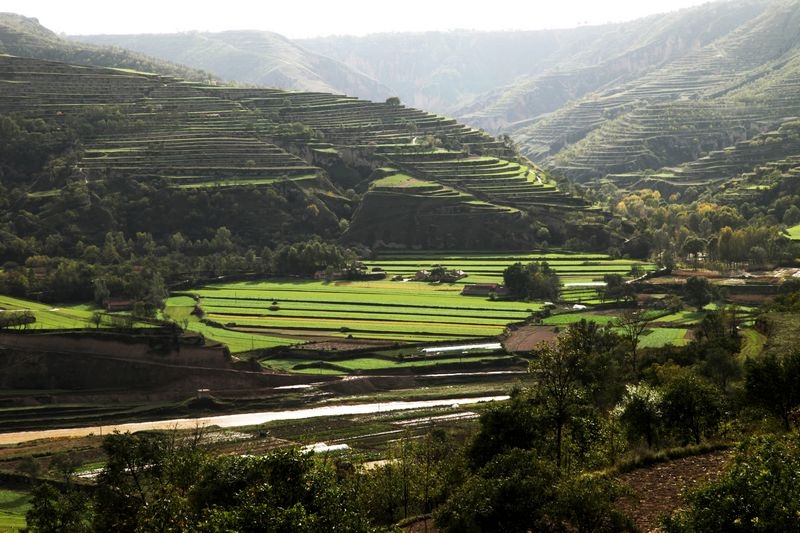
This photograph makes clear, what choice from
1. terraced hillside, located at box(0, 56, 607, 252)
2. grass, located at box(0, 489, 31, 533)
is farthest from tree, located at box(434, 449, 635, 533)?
terraced hillside, located at box(0, 56, 607, 252)

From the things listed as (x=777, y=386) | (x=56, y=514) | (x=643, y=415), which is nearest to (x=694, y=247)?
(x=643, y=415)

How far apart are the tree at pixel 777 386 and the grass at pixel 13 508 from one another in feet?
102

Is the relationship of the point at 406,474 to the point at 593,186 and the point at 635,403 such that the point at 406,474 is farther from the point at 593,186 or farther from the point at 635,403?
the point at 593,186

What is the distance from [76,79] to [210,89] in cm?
1918

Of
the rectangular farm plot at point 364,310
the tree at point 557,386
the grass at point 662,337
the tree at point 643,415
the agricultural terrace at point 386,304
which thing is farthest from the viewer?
the rectangular farm plot at point 364,310

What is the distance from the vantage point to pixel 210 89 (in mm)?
140875

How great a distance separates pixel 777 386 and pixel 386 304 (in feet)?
181

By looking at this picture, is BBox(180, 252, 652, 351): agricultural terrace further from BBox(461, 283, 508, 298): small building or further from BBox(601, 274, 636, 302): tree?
BBox(601, 274, 636, 302): tree

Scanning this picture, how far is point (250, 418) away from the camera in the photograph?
64312 millimetres

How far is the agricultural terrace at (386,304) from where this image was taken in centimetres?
7756

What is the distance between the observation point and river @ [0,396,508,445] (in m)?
60.0

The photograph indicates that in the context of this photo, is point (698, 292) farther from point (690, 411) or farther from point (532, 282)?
point (690, 411)

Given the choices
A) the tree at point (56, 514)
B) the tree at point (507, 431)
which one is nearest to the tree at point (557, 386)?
the tree at point (507, 431)

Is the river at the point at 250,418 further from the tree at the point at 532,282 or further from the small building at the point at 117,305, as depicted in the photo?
the small building at the point at 117,305
